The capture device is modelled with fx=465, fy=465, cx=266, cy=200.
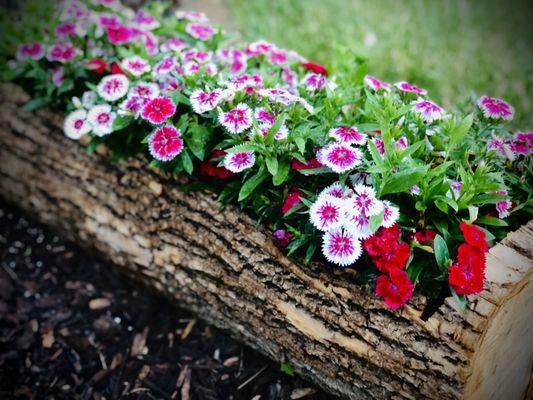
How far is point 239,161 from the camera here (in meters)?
1.72

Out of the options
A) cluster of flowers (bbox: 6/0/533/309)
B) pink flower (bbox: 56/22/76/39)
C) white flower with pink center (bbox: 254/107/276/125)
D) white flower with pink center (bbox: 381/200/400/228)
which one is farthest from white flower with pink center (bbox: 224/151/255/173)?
pink flower (bbox: 56/22/76/39)

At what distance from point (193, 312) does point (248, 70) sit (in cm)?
124

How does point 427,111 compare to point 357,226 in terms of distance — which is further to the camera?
point 427,111

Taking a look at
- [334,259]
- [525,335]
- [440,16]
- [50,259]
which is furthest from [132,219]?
[440,16]

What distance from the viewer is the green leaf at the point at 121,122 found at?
6.66ft

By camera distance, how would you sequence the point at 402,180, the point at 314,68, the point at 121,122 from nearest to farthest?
the point at 402,180
the point at 121,122
the point at 314,68

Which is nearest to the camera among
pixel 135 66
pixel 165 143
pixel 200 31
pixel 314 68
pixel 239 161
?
pixel 239 161

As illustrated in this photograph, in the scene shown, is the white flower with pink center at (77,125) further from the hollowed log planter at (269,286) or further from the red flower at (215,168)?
the red flower at (215,168)

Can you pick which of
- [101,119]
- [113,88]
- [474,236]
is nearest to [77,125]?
Answer: [101,119]

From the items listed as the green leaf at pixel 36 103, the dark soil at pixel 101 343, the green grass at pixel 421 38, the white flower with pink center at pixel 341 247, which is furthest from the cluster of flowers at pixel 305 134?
the green grass at pixel 421 38

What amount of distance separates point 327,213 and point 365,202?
132mm

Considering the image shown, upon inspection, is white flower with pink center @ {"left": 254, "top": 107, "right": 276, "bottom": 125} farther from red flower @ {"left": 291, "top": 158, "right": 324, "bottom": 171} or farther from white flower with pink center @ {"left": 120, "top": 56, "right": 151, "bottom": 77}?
white flower with pink center @ {"left": 120, "top": 56, "right": 151, "bottom": 77}

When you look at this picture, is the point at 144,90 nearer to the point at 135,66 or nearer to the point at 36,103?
the point at 135,66

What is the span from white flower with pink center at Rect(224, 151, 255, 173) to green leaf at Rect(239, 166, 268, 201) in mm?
60
